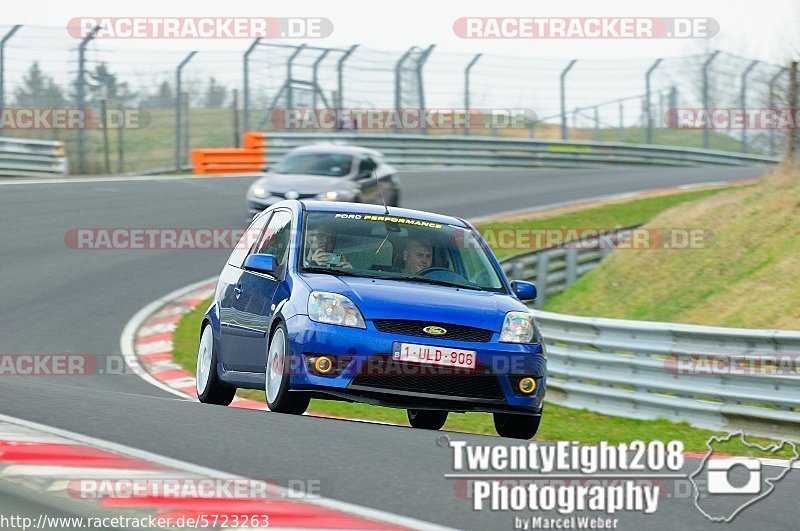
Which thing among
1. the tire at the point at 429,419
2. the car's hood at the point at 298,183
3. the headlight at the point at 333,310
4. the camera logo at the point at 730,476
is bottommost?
the tire at the point at 429,419

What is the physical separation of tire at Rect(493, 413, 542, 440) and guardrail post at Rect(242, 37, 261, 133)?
22591 millimetres

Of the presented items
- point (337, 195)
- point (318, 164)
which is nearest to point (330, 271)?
point (337, 195)

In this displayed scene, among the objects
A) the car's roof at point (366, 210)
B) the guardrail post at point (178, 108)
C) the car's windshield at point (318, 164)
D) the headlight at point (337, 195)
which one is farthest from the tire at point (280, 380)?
the guardrail post at point (178, 108)

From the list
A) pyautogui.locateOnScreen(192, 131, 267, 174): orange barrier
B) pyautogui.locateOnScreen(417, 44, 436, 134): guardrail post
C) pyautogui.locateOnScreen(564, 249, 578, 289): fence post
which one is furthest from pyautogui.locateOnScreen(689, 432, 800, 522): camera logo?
pyautogui.locateOnScreen(417, 44, 436, 134): guardrail post

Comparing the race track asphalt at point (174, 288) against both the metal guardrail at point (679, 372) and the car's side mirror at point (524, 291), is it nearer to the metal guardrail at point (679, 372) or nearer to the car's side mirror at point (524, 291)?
the car's side mirror at point (524, 291)

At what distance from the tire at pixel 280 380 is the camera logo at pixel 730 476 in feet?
8.38

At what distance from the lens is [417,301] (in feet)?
27.2

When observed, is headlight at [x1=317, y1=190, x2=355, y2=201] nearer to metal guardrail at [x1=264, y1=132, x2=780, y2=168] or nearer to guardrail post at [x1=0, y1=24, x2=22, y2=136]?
guardrail post at [x1=0, y1=24, x2=22, y2=136]

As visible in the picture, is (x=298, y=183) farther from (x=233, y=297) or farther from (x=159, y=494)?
(x=159, y=494)

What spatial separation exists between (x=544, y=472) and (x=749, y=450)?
4.16 metres

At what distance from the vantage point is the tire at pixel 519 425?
28.7ft

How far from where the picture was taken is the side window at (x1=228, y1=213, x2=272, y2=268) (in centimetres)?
993

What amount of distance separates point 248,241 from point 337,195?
1057 centimetres

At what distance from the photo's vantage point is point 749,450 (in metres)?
9.74
